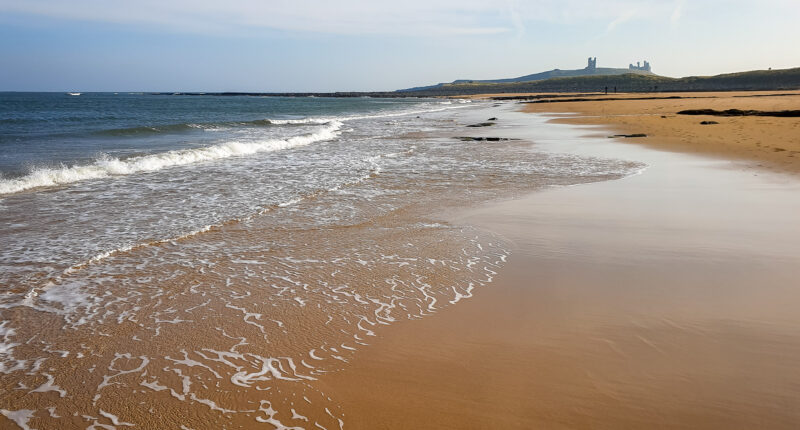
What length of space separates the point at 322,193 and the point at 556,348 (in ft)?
22.3

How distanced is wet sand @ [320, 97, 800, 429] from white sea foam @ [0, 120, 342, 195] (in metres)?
10.1

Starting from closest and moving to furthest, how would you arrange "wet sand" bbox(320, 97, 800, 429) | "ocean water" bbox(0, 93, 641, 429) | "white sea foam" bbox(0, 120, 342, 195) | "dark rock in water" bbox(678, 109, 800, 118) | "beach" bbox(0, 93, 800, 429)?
"wet sand" bbox(320, 97, 800, 429), "beach" bbox(0, 93, 800, 429), "ocean water" bbox(0, 93, 641, 429), "white sea foam" bbox(0, 120, 342, 195), "dark rock in water" bbox(678, 109, 800, 118)

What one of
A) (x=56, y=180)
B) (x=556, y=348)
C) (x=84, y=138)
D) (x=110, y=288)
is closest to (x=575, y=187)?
(x=556, y=348)

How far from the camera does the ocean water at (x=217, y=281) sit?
3.21 m

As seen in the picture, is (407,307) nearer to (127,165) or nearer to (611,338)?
(611,338)

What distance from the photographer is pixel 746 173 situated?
34.4ft

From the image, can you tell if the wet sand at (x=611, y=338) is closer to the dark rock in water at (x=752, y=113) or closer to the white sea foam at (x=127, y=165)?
the white sea foam at (x=127, y=165)

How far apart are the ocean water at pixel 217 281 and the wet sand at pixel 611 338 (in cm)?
34

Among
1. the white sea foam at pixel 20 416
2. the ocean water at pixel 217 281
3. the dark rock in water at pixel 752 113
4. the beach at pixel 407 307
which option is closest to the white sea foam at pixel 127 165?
the ocean water at pixel 217 281

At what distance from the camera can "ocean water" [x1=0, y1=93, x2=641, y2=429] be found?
321 cm

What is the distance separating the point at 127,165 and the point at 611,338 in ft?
44.5

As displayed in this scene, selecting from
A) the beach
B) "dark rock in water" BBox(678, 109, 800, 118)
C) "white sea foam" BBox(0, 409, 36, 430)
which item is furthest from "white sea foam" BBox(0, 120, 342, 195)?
"dark rock in water" BBox(678, 109, 800, 118)

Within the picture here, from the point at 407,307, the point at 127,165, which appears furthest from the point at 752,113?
the point at 127,165

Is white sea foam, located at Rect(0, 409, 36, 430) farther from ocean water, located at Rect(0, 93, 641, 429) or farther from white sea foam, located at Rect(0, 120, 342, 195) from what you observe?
white sea foam, located at Rect(0, 120, 342, 195)
